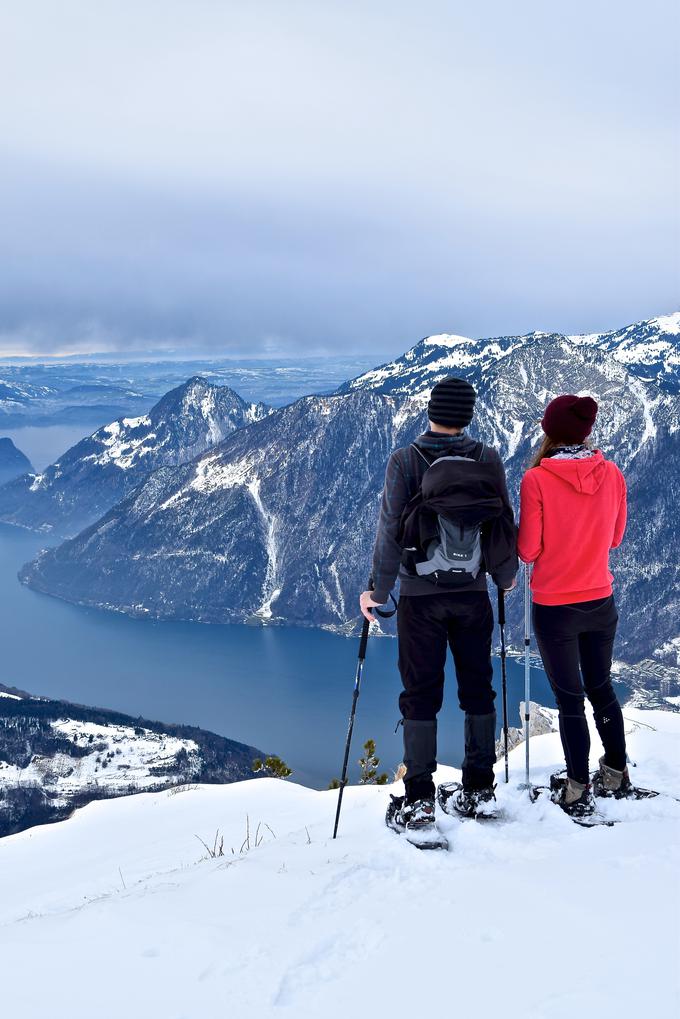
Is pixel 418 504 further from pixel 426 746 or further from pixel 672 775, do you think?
pixel 672 775

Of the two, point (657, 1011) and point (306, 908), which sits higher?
point (657, 1011)

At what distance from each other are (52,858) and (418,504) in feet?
32.9

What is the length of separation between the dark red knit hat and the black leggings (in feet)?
5.74

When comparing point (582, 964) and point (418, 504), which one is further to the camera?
point (418, 504)

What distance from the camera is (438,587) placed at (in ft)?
22.8

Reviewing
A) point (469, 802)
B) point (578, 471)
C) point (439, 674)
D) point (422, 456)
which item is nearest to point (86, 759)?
point (469, 802)

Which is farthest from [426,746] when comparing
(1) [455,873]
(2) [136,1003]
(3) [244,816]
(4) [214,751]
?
(4) [214,751]

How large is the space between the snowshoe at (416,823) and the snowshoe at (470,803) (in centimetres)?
39

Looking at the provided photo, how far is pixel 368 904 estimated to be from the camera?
18.0 feet

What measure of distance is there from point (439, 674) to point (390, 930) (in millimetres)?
2657

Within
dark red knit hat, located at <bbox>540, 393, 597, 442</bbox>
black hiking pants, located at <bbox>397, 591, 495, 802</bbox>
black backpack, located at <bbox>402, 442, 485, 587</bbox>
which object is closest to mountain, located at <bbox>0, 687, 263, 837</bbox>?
black hiking pants, located at <bbox>397, 591, 495, 802</bbox>

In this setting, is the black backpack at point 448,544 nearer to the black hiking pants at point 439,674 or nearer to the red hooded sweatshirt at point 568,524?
the black hiking pants at point 439,674

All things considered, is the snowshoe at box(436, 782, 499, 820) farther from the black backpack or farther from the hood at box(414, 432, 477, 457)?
the hood at box(414, 432, 477, 457)

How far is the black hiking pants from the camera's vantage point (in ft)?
22.9
